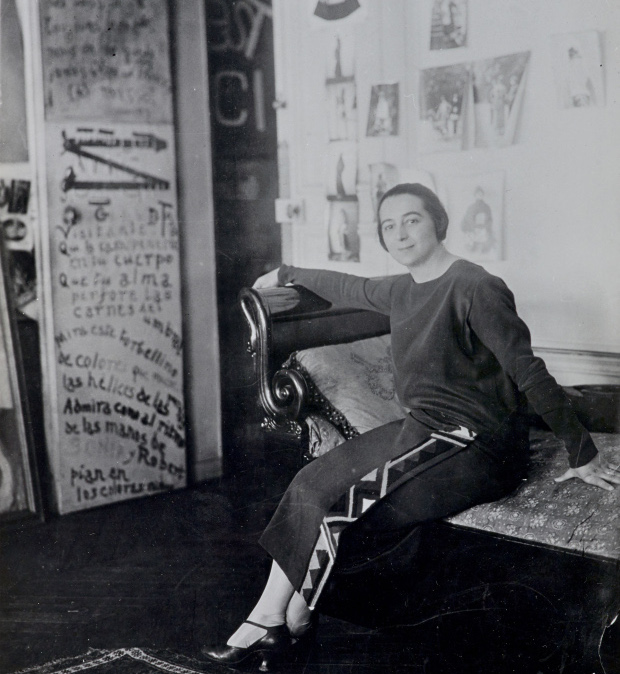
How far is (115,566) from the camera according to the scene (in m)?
2.14

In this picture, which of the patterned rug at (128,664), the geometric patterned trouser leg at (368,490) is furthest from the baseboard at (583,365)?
the patterned rug at (128,664)

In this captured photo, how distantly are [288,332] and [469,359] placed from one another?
1.53 feet

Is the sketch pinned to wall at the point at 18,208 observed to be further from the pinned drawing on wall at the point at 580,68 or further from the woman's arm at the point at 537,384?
the pinned drawing on wall at the point at 580,68

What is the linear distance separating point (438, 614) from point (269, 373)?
2.30 feet

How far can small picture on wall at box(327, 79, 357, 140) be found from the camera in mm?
Result: 1859

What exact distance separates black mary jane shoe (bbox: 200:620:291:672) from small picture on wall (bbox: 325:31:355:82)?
1.35 m

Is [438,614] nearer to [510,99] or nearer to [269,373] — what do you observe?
[269,373]

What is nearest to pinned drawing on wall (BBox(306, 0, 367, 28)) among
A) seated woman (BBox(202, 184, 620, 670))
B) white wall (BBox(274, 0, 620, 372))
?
white wall (BBox(274, 0, 620, 372))

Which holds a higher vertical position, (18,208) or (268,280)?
(18,208)

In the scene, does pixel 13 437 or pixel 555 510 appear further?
pixel 13 437

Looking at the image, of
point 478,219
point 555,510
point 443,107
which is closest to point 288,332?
point 478,219

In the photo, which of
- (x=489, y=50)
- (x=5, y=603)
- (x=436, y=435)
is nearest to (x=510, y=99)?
(x=489, y=50)

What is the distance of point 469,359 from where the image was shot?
1739 millimetres

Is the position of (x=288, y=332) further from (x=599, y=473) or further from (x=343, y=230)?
(x=599, y=473)
